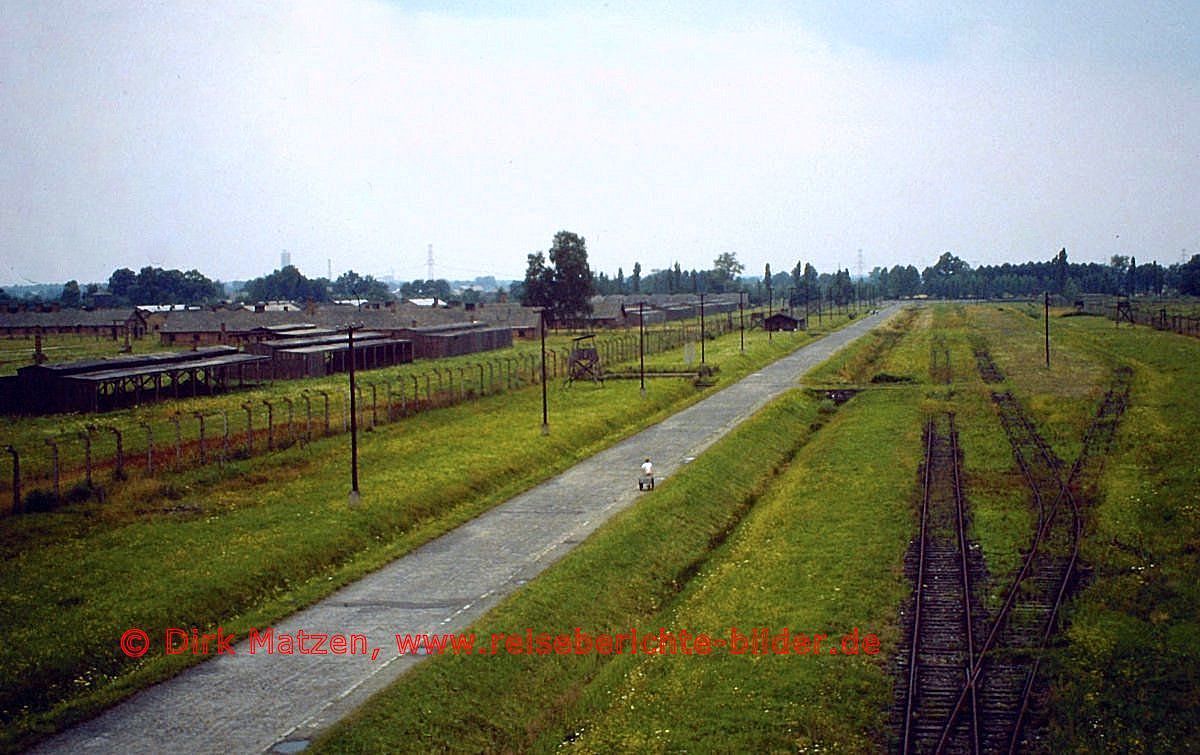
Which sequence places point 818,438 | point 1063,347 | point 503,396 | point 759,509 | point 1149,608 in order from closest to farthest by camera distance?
point 1149,608
point 759,509
point 818,438
point 503,396
point 1063,347

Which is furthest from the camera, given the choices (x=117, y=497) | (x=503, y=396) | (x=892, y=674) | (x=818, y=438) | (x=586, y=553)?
(x=503, y=396)

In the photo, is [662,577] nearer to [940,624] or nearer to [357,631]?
[940,624]

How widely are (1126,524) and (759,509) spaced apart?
33.2ft

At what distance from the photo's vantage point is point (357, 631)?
20031 mm

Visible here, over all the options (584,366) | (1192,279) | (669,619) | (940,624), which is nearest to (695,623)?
(669,619)

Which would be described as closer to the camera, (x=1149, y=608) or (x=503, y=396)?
(x=1149, y=608)

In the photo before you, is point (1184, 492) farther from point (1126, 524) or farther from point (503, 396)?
point (503, 396)

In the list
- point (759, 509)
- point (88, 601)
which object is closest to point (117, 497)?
point (88, 601)

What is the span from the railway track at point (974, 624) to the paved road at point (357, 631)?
8.33 metres

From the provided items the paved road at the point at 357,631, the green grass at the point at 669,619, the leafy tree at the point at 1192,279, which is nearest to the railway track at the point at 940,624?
the green grass at the point at 669,619

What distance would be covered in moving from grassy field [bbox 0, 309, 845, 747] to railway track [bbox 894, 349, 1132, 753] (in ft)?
40.1

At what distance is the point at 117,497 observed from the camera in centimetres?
2950

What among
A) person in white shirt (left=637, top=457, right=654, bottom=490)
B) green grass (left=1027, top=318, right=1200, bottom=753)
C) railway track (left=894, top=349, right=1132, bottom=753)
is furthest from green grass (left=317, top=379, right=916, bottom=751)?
green grass (left=1027, top=318, right=1200, bottom=753)

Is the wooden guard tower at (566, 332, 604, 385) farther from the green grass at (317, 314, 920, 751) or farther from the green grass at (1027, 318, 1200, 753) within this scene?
the green grass at (1027, 318, 1200, 753)
